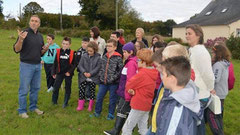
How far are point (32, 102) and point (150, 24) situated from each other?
190 feet

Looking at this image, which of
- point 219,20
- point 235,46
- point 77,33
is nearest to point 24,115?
point 235,46

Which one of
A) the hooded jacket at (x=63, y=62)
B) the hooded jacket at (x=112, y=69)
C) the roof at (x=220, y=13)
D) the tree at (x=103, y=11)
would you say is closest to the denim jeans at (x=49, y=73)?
the hooded jacket at (x=63, y=62)

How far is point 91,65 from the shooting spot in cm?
577

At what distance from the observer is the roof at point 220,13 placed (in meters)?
32.2

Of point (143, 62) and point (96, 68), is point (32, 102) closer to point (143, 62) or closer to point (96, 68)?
point (96, 68)

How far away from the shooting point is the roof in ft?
106

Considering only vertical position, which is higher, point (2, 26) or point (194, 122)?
point (2, 26)

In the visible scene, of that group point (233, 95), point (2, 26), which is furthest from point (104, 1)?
point (233, 95)

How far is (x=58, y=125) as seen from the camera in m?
4.91

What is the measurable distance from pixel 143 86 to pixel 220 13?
37.1 meters

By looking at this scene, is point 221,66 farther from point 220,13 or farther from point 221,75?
point 220,13

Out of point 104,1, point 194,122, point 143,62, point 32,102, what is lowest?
point 32,102

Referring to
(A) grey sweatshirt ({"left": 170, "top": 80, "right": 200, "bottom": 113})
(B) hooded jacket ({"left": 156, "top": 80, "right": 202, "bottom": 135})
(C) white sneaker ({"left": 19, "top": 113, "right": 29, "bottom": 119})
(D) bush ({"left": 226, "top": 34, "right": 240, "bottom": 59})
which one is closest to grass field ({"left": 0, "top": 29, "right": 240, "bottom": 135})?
(C) white sneaker ({"left": 19, "top": 113, "right": 29, "bottom": 119})

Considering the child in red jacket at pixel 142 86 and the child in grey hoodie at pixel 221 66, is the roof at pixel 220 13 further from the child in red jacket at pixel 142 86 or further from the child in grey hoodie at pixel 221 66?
the child in red jacket at pixel 142 86
